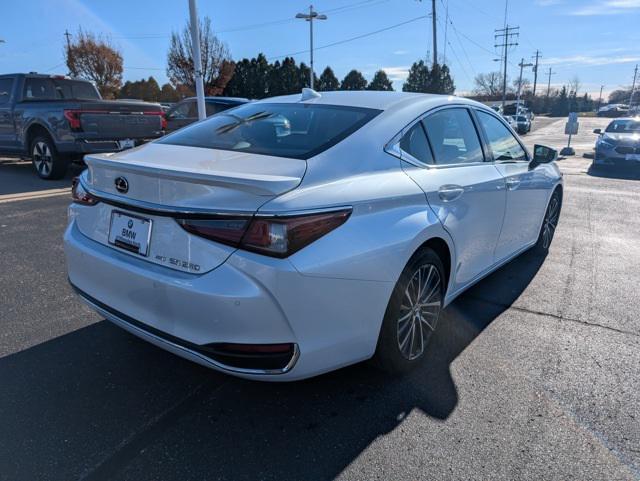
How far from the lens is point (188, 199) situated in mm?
2141

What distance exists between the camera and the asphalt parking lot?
216cm

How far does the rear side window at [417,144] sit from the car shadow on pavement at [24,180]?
748 centimetres

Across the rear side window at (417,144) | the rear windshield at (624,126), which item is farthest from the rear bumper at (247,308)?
the rear windshield at (624,126)

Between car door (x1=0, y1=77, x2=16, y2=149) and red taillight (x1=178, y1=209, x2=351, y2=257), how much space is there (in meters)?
9.39

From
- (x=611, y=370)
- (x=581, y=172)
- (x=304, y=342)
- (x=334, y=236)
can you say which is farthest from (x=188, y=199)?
(x=581, y=172)

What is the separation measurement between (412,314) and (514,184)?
69.3 inches

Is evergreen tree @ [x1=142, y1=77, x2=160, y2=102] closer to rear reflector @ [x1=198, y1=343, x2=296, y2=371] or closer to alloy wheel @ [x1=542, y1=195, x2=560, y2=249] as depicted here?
alloy wheel @ [x1=542, y1=195, x2=560, y2=249]

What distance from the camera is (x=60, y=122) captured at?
8.51 metres

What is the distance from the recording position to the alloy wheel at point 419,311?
2.72 meters

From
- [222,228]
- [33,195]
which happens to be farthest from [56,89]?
[222,228]

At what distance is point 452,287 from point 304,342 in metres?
1.48

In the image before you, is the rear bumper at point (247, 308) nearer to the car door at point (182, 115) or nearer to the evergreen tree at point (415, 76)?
the car door at point (182, 115)

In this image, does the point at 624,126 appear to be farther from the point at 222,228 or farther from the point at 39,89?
the point at 222,228

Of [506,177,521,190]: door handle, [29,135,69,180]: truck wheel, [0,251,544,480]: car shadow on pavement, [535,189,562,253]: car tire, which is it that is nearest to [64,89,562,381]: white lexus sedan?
[0,251,544,480]: car shadow on pavement
